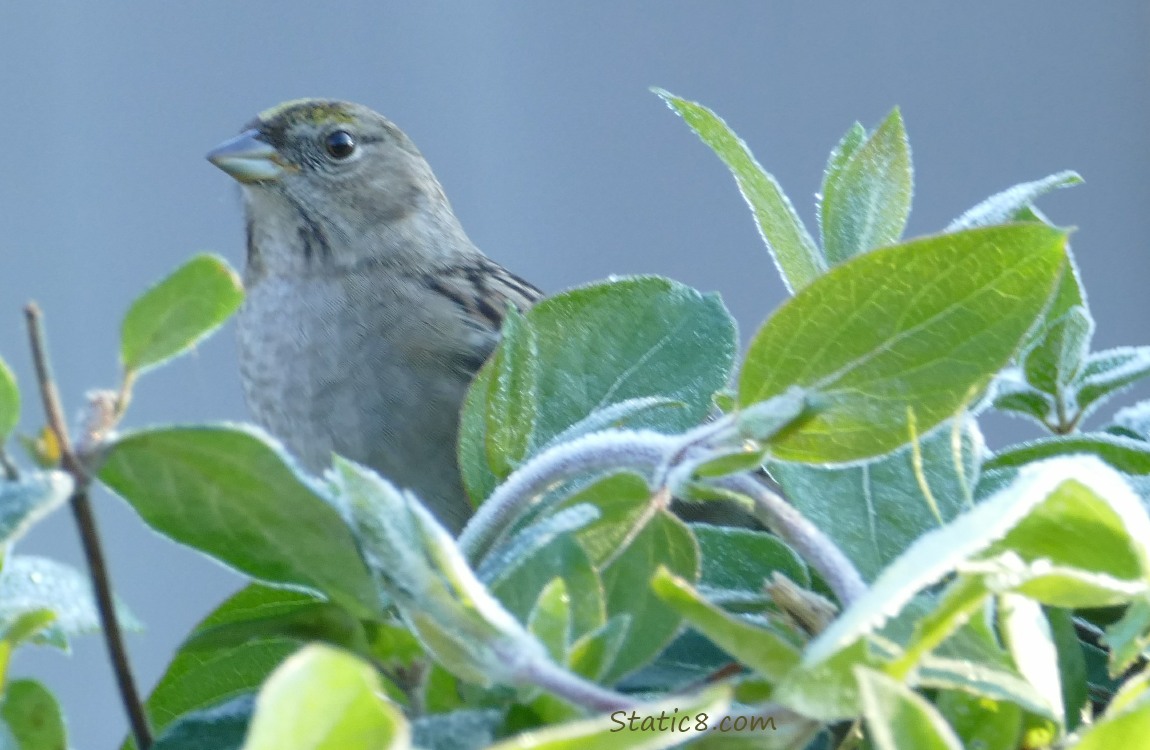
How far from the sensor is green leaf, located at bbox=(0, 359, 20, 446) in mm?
329

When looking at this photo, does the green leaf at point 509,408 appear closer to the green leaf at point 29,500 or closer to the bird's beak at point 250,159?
the green leaf at point 29,500

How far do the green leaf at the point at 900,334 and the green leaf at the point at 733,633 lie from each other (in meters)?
0.07

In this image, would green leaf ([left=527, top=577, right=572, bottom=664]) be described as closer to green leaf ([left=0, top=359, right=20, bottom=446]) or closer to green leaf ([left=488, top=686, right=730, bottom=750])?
green leaf ([left=488, top=686, right=730, bottom=750])

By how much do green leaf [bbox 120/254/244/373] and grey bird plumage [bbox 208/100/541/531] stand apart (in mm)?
713

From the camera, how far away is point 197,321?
1.10 ft

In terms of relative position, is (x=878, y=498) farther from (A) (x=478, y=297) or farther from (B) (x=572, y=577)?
(A) (x=478, y=297)

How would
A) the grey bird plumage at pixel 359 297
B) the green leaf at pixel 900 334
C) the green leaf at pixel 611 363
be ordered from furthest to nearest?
the grey bird plumage at pixel 359 297 < the green leaf at pixel 611 363 < the green leaf at pixel 900 334

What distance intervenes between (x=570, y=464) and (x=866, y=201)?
0.19 meters

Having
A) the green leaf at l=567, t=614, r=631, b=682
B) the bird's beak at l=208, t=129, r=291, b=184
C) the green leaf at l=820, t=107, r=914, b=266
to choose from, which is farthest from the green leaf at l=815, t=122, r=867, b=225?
the bird's beak at l=208, t=129, r=291, b=184

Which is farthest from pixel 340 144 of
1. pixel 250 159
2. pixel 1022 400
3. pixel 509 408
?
pixel 509 408

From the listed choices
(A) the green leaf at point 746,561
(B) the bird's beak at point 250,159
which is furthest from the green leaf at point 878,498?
(B) the bird's beak at point 250,159

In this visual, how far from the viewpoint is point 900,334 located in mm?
358

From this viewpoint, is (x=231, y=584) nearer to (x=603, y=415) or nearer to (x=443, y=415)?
(x=443, y=415)

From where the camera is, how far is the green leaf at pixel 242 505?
0.33 m
